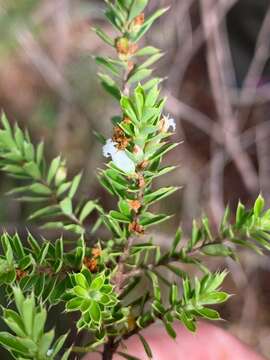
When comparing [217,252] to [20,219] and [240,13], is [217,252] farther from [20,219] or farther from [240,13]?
[240,13]

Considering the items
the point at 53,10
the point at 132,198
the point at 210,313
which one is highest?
the point at 53,10

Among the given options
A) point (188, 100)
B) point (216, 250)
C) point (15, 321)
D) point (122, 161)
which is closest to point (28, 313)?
point (15, 321)

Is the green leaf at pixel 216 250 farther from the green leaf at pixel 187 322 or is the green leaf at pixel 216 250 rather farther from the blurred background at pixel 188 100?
the blurred background at pixel 188 100

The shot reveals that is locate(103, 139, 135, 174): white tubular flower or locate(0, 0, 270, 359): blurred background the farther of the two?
locate(0, 0, 270, 359): blurred background

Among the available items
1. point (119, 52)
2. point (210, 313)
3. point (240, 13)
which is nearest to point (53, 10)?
point (240, 13)

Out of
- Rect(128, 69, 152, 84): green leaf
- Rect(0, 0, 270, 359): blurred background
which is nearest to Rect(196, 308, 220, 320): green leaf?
Rect(128, 69, 152, 84): green leaf

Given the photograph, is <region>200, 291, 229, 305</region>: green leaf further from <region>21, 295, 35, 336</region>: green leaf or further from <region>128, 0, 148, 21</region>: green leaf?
<region>128, 0, 148, 21</region>: green leaf

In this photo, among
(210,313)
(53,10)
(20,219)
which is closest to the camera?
(210,313)

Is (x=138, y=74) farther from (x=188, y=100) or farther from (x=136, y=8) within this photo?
(x=188, y=100)

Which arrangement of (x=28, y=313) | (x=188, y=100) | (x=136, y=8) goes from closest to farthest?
(x=28, y=313) → (x=136, y=8) → (x=188, y=100)
